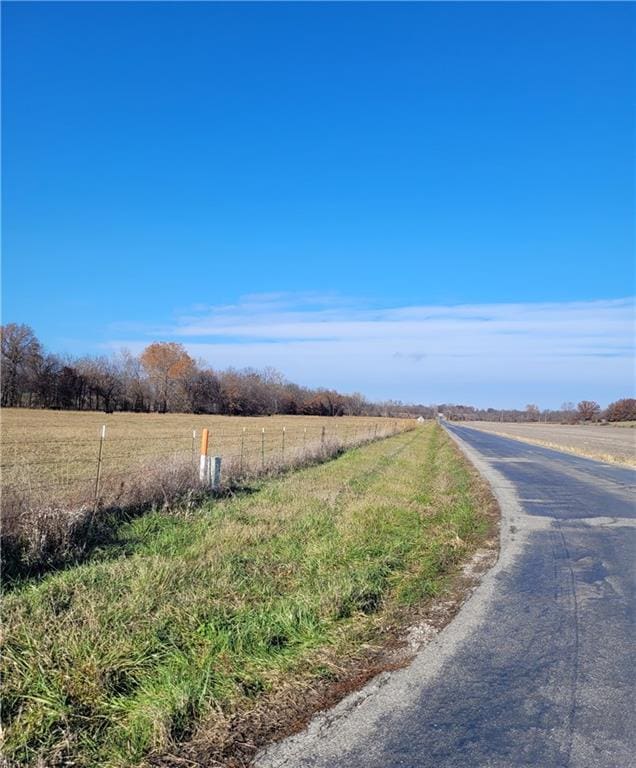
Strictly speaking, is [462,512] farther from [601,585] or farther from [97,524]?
[97,524]

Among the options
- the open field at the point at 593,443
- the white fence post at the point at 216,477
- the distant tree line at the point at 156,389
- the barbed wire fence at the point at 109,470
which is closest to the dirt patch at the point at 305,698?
the barbed wire fence at the point at 109,470

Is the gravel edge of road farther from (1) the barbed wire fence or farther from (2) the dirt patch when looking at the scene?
(1) the barbed wire fence

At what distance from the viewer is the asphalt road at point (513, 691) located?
319cm

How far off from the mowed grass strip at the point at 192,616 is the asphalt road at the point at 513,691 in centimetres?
59

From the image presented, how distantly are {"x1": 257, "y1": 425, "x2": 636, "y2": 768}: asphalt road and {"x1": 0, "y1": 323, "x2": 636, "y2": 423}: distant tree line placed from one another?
274 ft

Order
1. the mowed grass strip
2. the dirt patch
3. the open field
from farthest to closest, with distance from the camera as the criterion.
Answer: the open field
the mowed grass strip
the dirt patch

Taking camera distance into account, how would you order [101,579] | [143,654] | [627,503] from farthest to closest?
[627,503] → [101,579] → [143,654]

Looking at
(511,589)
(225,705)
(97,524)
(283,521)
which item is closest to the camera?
(225,705)

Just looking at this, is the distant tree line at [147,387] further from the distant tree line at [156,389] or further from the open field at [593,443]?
the open field at [593,443]

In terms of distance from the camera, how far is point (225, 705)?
142 inches

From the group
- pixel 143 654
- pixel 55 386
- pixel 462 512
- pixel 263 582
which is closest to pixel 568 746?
pixel 143 654

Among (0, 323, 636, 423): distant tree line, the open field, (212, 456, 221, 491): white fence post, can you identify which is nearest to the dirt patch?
(212, 456, 221, 491): white fence post

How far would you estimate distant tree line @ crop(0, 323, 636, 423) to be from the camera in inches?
3206

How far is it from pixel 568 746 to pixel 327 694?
149 cm
